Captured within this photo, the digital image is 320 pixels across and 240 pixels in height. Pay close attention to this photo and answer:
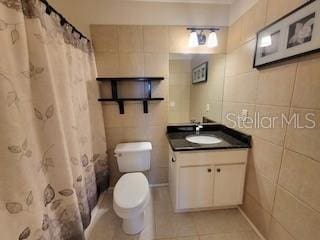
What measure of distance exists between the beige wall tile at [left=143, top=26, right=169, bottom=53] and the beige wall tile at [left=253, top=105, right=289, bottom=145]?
1.24 m

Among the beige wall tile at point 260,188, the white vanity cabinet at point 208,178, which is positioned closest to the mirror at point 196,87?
the white vanity cabinet at point 208,178

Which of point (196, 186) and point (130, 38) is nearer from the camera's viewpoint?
point (196, 186)

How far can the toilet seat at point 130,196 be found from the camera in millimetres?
1296

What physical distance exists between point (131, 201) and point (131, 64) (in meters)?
1.49

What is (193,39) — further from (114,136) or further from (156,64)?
(114,136)

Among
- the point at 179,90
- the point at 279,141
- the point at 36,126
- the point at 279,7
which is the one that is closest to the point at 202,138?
the point at 179,90

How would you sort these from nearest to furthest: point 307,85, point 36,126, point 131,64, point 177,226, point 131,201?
point 36,126 < point 307,85 < point 131,201 < point 177,226 < point 131,64

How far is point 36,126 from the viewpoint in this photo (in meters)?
0.87

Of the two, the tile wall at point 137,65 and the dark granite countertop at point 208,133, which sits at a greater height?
the tile wall at point 137,65

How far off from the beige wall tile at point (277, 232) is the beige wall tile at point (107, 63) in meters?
2.14

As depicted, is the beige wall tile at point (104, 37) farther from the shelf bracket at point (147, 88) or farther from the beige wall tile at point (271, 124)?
the beige wall tile at point (271, 124)

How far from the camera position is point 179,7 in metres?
1.80

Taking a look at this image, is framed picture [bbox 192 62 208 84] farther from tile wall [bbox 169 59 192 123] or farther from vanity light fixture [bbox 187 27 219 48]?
vanity light fixture [bbox 187 27 219 48]

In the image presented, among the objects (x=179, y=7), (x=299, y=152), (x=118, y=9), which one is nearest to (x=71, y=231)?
(x=299, y=152)
